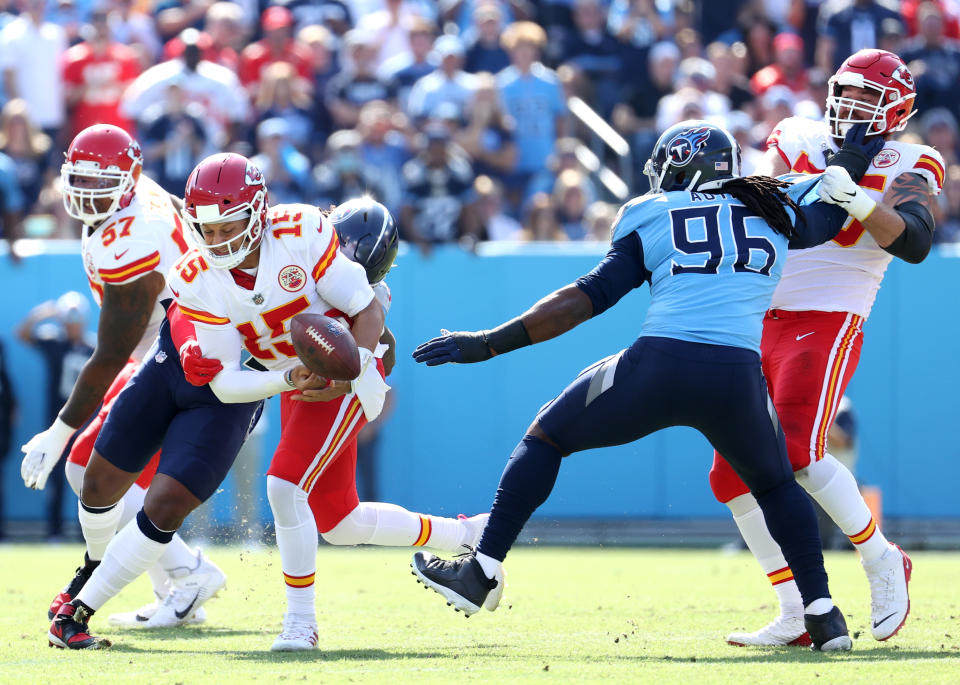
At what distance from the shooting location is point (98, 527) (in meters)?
5.41

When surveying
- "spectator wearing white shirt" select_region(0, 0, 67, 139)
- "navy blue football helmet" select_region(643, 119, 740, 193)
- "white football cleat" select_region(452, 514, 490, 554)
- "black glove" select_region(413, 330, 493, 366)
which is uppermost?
"navy blue football helmet" select_region(643, 119, 740, 193)

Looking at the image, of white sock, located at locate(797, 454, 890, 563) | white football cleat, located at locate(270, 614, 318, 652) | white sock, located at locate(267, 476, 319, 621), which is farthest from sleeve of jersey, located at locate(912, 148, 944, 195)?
→ white football cleat, located at locate(270, 614, 318, 652)

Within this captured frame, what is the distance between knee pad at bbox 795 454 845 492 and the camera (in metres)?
A: 5.07

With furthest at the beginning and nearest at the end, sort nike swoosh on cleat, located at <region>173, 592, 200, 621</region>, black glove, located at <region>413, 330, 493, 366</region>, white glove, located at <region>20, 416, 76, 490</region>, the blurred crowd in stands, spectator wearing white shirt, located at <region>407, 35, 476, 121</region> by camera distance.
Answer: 1. spectator wearing white shirt, located at <region>407, 35, 476, 121</region>
2. the blurred crowd in stands
3. nike swoosh on cleat, located at <region>173, 592, 200, 621</region>
4. white glove, located at <region>20, 416, 76, 490</region>
5. black glove, located at <region>413, 330, 493, 366</region>

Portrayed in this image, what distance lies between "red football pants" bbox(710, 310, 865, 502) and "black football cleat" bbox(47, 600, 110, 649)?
7.61ft

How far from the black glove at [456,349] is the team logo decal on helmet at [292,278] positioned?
54 centimetres

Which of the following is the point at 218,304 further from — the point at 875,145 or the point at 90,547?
the point at 875,145

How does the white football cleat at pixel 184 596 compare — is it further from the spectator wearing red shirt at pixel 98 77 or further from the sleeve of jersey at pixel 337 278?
the spectator wearing red shirt at pixel 98 77

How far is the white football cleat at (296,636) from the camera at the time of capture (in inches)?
193

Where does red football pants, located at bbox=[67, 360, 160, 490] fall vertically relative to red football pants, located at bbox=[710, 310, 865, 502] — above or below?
below

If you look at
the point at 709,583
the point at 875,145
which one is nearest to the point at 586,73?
the point at 709,583

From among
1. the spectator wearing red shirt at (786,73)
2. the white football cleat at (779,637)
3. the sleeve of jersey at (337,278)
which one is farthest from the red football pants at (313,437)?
the spectator wearing red shirt at (786,73)

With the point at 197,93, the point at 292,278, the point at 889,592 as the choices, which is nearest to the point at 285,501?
the point at 292,278

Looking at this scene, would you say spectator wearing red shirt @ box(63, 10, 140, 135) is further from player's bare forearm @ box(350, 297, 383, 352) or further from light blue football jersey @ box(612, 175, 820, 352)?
light blue football jersey @ box(612, 175, 820, 352)
